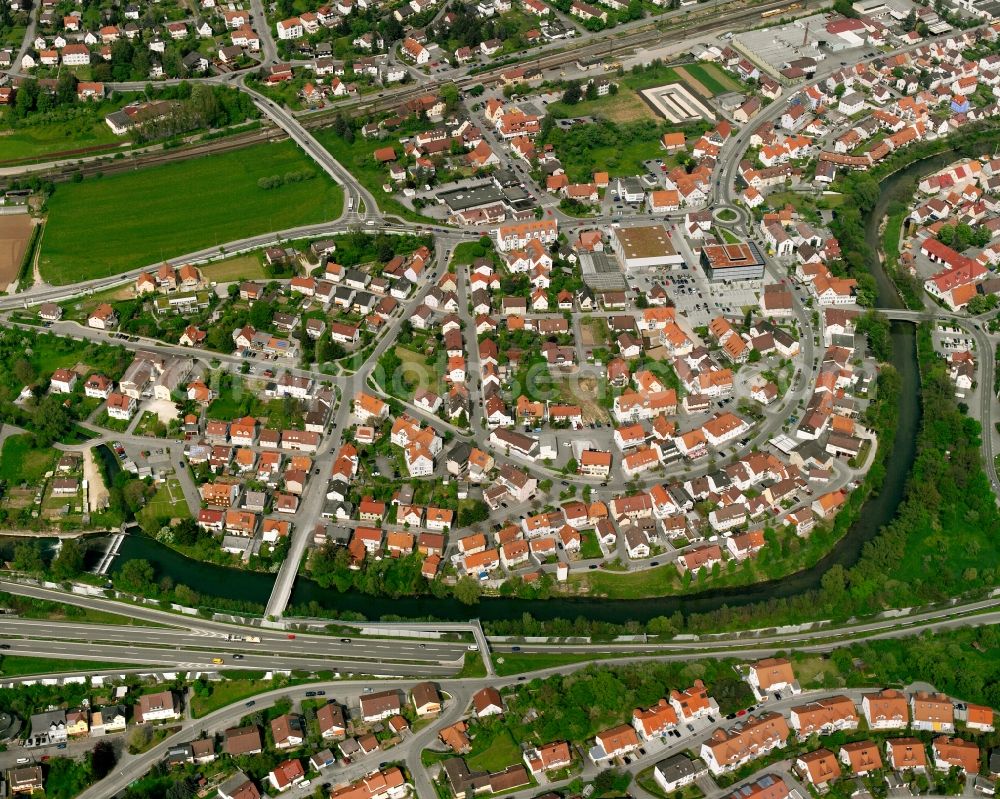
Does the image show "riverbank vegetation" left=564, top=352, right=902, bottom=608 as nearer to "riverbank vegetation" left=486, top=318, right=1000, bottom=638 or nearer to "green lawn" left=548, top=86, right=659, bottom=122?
"riverbank vegetation" left=486, top=318, right=1000, bottom=638

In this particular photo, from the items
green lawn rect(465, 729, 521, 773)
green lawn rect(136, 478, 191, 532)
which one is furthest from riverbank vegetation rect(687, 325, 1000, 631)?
green lawn rect(136, 478, 191, 532)

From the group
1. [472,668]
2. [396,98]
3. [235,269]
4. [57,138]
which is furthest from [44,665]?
[396,98]

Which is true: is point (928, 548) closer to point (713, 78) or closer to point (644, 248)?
point (644, 248)

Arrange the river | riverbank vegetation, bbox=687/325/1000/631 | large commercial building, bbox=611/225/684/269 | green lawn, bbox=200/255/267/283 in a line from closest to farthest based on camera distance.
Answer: riverbank vegetation, bbox=687/325/1000/631 → the river → green lawn, bbox=200/255/267/283 → large commercial building, bbox=611/225/684/269

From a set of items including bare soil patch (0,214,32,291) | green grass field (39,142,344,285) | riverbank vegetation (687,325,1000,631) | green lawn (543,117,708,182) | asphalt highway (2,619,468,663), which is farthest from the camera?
green lawn (543,117,708,182)

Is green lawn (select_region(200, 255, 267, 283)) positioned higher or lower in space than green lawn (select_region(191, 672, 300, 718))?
higher

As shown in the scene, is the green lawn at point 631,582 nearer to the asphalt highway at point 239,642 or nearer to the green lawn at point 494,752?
the asphalt highway at point 239,642
